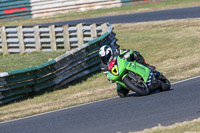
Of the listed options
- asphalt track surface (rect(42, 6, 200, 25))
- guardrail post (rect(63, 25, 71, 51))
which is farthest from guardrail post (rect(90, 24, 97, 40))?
asphalt track surface (rect(42, 6, 200, 25))

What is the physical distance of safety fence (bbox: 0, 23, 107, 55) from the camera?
57.8 feet

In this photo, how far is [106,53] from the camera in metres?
9.80

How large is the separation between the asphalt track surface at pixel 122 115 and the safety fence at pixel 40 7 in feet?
64.9

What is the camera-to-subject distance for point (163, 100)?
916 centimetres

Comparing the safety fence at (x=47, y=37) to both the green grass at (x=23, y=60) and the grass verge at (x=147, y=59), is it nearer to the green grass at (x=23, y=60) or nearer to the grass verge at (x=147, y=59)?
the green grass at (x=23, y=60)

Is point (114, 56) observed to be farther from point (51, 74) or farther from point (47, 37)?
point (47, 37)

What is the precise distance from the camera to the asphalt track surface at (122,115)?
7703mm

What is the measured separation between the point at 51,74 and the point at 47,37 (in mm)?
6133

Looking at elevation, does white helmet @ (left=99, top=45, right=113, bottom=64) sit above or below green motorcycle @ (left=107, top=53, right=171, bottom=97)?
above

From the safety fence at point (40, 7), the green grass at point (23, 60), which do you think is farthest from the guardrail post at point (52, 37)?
the safety fence at point (40, 7)

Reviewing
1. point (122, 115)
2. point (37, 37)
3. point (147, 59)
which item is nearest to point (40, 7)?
point (37, 37)

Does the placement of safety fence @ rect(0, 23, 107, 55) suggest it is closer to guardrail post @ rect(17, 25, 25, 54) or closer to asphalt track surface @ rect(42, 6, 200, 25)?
guardrail post @ rect(17, 25, 25, 54)

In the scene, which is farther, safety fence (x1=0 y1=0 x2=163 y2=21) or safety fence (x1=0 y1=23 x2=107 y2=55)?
safety fence (x1=0 y1=0 x2=163 y2=21)

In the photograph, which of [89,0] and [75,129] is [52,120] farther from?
[89,0]
